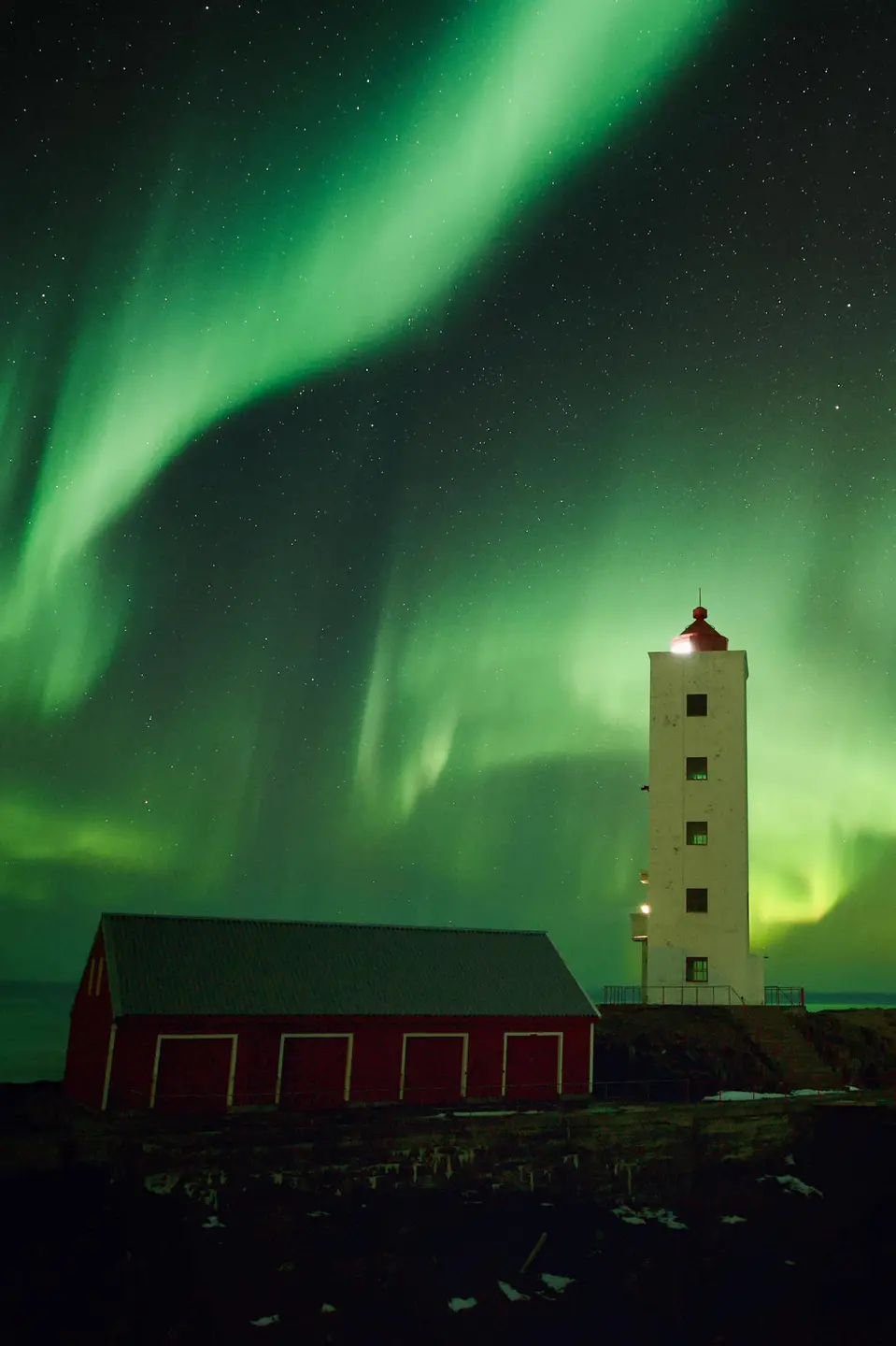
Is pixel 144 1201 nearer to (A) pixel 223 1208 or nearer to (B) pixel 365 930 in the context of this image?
(A) pixel 223 1208

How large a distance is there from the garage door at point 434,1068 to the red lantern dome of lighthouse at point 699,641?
22.9 meters

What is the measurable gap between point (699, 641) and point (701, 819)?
7.93 meters

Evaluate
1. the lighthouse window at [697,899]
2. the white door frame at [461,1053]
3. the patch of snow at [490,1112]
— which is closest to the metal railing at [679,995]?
the lighthouse window at [697,899]

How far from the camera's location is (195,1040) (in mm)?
29609

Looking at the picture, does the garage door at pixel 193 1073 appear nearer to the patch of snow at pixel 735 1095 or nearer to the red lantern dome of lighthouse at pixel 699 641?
the patch of snow at pixel 735 1095

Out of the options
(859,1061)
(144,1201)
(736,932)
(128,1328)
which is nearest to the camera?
(128,1328)

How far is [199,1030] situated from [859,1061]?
25.1m

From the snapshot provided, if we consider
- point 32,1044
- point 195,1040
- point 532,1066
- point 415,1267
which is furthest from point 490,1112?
point 32,1044

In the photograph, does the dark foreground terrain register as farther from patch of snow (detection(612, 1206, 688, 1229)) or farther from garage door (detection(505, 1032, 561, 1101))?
garage door (detection(505, 1032, 561, 1101))

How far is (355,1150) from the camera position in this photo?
25859mm

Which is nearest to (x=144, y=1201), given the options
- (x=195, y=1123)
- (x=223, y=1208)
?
(x=223, y=1208)

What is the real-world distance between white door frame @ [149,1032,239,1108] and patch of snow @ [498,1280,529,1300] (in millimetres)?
10403

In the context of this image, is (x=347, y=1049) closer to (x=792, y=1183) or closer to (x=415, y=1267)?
(x=415, y=1267)

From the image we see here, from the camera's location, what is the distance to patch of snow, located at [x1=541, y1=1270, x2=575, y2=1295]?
21891mm
